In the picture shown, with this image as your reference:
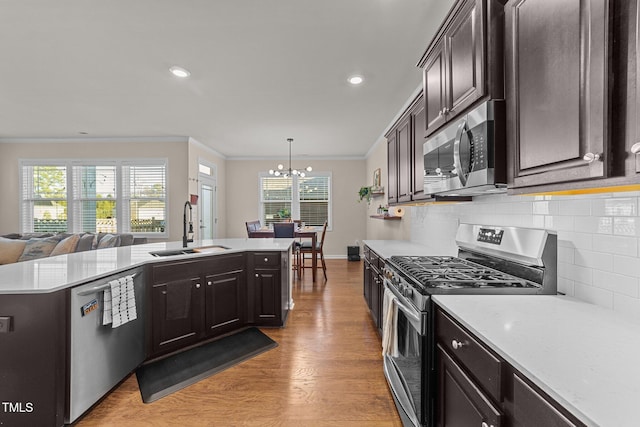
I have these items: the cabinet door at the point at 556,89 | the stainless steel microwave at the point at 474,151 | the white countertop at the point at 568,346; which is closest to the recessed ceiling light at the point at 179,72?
the stainless steel microwave at the point at 474,151

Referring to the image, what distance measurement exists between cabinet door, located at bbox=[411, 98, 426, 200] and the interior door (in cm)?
474

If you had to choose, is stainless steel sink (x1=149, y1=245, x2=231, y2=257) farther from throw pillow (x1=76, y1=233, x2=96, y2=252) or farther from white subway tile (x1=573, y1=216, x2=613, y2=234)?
white subway tile (x1=573, y1=216, x2=613, y2=234)

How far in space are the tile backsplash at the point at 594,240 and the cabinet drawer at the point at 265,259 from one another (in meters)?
2.02

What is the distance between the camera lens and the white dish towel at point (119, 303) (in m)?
1.84

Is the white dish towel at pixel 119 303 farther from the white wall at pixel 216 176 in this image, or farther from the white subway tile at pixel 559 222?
the white wall at pixel 216 176

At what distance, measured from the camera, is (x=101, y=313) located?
1843 millimetres

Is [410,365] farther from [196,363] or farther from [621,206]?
[196,363]

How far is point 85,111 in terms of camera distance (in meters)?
4.06

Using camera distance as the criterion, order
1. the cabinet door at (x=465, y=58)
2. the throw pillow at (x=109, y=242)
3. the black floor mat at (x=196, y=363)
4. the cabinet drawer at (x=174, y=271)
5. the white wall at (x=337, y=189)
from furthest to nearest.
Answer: the white wall at (x=337, y=189), the throw pillow at (x=109, y=242), the cabinet drawer at (x=174, y=271), the black floor mat at (x=196, y=363), the cabinet door at (x=465, y=58)

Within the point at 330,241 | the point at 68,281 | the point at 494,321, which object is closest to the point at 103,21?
the point at 68,281

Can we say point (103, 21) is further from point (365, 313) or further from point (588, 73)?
point (365, 313)

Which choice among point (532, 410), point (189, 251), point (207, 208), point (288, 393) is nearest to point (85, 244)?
point (207, 208)

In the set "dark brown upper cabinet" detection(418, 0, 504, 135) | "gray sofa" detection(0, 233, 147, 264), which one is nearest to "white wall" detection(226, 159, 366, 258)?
"gray sofa" detection(0, 233, 147, 264)

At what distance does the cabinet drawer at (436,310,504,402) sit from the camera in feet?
2.96
